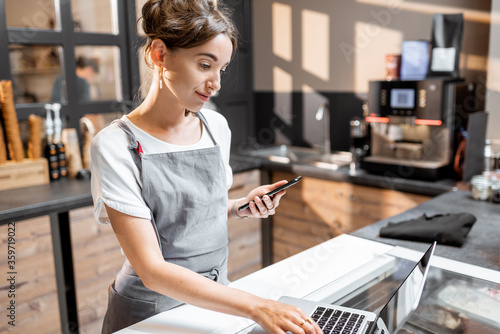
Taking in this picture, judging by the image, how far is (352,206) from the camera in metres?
2.74

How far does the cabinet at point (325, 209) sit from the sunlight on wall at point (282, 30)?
116cm

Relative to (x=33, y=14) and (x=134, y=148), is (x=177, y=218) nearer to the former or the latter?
(x=134, y=148)

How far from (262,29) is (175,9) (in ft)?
9.47

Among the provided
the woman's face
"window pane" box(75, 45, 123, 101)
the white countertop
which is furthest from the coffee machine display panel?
"window pane" box(75, 45, 123, 101)

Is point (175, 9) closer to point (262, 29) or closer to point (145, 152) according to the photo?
point (145, 152)

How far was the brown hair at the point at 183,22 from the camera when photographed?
3.46ft

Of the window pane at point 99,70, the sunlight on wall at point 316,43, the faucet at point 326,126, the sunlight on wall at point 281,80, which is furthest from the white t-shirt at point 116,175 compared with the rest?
the window pane at point 99,70

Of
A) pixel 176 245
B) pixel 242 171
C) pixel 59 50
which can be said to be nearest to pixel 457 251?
pixel 176 245

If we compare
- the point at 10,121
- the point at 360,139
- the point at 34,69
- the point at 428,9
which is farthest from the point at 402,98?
the point at 34,69

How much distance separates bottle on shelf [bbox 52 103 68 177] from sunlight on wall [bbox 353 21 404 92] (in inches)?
78.6

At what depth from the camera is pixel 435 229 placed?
5.06 feet

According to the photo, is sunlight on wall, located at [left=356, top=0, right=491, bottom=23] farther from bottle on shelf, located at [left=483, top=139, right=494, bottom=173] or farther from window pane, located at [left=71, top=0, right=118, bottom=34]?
window pane, located at [left=71, top=0, right=118, bottom=34]

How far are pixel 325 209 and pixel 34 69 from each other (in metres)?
2.55

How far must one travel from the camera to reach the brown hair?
1.05m
